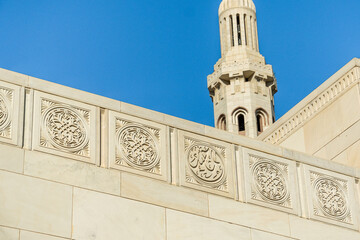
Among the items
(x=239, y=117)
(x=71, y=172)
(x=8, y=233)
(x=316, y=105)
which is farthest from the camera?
(x=239, y=117)

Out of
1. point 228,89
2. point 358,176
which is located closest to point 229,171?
point 358,176

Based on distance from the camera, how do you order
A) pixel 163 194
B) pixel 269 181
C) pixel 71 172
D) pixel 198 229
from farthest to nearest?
pixel 269 181 < pixel 198 229 < pixel 163 194 < pixel 71 172

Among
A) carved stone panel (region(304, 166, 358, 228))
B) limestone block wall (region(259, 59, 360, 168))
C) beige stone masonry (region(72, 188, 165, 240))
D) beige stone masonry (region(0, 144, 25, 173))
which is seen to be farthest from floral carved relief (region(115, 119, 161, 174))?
limestone block wall (region(259, 59, 360, 168))

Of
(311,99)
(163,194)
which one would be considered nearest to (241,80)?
(311,99)

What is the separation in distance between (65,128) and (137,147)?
156 cm

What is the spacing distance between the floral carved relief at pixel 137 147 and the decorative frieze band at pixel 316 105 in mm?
7633

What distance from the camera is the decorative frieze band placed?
2492 centimetres

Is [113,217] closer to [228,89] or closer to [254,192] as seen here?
[254,192]

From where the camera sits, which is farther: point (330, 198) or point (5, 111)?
point (330, 198)

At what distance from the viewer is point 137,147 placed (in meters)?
18.6

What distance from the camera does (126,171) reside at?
1814 cm

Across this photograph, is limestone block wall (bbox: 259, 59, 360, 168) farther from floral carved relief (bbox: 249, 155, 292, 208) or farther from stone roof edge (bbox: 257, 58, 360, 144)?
floral carved relief (bbox: 249, 155, 292, 208)

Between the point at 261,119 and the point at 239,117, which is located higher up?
the point at 239,117

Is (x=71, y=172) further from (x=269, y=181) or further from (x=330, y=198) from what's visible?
(x=330, y=198)
